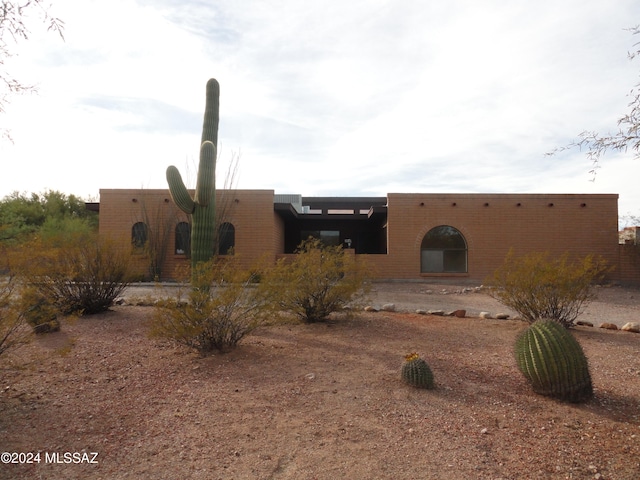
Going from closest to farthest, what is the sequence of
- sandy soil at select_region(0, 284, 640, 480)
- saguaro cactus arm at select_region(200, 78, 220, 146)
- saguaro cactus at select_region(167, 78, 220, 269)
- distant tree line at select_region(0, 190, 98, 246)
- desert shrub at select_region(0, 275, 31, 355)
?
sandy soil at select_region(0, 284, 640, 480) < desert shrub at select_region(0, 275, 31, 355) < saguaro cactus at select_region(167, 78, 220, 269) < saguaro cactus arm at select_region(200, 78, 220, 146) < distant tree line at select_region(0, 190, 98, 246)

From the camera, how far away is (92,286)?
9688 millimetres

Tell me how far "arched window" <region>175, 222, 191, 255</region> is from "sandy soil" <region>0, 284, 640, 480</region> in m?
13.2

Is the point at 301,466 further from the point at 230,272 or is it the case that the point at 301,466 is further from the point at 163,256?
the point at 163,256

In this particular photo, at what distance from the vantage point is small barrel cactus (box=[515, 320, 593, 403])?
5.09 m

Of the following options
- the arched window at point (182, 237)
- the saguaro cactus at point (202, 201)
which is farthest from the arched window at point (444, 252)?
the saguaro cactus at point (202, 201)

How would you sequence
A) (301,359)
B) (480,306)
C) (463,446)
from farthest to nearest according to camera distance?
(480,306) → (301,359) → (463,446)

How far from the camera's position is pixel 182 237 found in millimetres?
20953

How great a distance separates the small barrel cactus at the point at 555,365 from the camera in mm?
5094

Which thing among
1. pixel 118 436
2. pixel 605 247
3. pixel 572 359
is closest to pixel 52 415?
pixel 118 436

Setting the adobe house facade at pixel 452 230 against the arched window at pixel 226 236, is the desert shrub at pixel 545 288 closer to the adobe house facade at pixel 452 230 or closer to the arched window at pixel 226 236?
the adobe house facade at pixel 452 230

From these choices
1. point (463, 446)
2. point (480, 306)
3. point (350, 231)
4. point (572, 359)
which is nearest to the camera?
point (463, 446)

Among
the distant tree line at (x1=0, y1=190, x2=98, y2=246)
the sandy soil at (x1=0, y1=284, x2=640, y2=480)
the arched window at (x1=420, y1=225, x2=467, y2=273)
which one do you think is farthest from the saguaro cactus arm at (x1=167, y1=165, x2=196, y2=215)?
the distant tree line at (x1=0, y1=190, x2=98, y2=246)

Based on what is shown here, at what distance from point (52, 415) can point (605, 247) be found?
2125 centimetres

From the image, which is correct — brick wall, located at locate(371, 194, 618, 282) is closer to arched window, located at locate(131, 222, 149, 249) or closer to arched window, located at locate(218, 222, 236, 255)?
arched window, located at locate(218, 222, 236, 255)
